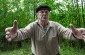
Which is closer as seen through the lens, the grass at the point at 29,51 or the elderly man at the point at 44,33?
the elderly man at the point at 44,33

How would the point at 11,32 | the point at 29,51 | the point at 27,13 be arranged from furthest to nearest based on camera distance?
1. the point at 27,13
2. the point at 29,51
3. the point at 11,32

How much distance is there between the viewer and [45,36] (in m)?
2.72

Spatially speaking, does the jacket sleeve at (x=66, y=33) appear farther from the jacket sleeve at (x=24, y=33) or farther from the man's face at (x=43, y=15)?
the jacket sleeve at (x=24, y=33)

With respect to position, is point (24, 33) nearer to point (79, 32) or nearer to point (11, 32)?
point (11, 32)

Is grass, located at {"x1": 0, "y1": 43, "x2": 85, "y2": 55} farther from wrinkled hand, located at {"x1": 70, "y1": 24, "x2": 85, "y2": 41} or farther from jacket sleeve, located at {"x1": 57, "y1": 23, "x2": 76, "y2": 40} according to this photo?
wrinkled hand, located at {"x1": 70, "y1": 24, "x2": 85, "y2": 41}

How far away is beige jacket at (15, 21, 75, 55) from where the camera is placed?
2709 millimetres

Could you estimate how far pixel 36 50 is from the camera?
9.09ft

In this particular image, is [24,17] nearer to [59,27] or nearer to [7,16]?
[7,16]

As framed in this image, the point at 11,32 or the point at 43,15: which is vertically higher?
the point at 43,15

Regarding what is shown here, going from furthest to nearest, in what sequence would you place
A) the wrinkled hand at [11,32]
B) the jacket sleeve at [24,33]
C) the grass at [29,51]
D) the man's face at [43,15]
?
the grass at [29,51], the man's face at [43,15], the jacket sleeve at [24,33], the wrinkled hand at [11,32]

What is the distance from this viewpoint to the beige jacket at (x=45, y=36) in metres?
2.71

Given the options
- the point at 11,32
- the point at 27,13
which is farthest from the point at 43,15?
the point at 27,13

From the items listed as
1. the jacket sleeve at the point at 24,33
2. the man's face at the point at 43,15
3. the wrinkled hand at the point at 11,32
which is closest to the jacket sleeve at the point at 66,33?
the man's face at the point at 43,15

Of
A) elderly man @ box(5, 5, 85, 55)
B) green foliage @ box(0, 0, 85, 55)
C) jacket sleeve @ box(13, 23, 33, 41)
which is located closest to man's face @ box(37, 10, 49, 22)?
elderly man @ box(5, 5, 85, 55)
